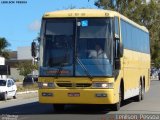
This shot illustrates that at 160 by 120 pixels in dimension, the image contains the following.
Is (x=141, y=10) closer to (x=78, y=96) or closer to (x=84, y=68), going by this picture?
(x=84, y=68)

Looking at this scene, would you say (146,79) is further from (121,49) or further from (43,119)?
(43,119)

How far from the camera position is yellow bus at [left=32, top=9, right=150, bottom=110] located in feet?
58.9

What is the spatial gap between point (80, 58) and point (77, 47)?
1.41 ft

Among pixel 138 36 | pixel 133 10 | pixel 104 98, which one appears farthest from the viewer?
pixel 133 10

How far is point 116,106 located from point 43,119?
4.14m

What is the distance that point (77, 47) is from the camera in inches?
720

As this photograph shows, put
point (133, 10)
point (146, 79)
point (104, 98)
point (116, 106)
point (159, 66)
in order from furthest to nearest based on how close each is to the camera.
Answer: point (159, 66) → point (133, 10) → point (146, 79) → point (116, 106) → point (104, 98)

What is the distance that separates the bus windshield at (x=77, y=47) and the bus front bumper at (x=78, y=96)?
59 centimetres

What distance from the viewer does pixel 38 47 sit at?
1880 cm

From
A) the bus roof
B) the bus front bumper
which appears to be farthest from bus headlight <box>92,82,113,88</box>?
the bus roof

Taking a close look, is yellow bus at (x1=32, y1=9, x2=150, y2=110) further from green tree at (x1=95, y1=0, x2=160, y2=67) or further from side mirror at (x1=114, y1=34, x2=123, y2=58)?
green tree at (x1=95, y1=0, x2=160, y2=67)

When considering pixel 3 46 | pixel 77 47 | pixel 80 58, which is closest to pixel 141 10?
pixel 3 46

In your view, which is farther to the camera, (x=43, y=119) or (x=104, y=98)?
(x=104, y=98)

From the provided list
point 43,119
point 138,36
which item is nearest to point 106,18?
point 43,119
